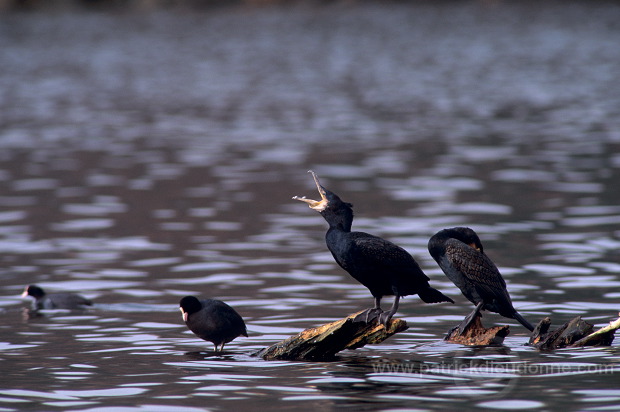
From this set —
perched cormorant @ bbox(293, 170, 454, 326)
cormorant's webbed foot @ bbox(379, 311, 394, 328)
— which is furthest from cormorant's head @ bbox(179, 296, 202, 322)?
cormorant's webbed foot @ bbox(379, 311, 394, 328)

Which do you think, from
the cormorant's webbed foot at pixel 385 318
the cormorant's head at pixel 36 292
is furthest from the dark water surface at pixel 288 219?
the cormorant's webbed foot at pixel 385 318

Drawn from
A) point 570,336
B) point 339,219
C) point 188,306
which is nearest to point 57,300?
point 188,306

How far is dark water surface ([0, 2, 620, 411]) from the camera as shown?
9.80 metres

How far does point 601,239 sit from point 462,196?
15.1 ft

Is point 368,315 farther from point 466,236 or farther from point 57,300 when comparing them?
point 57,300

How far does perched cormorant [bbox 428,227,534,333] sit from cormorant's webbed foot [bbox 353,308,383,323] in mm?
816

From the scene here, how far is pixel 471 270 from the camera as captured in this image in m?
10.7

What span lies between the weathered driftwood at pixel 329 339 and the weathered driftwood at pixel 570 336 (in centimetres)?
128

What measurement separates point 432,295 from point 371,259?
0.89m

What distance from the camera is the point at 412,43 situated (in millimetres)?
70438

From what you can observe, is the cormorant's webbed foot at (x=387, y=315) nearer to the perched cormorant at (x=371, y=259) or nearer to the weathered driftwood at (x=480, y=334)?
the perched cormorant at (x=371, y=259)

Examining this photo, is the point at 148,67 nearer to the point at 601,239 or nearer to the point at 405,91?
the point at 405,91

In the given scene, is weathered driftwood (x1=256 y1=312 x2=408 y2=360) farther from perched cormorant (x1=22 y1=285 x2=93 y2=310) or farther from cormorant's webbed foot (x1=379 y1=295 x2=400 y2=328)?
perched cormorant (x1=22 y1=285 x2=93 y2=310)

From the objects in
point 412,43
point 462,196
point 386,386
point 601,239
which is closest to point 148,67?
point 412,43
